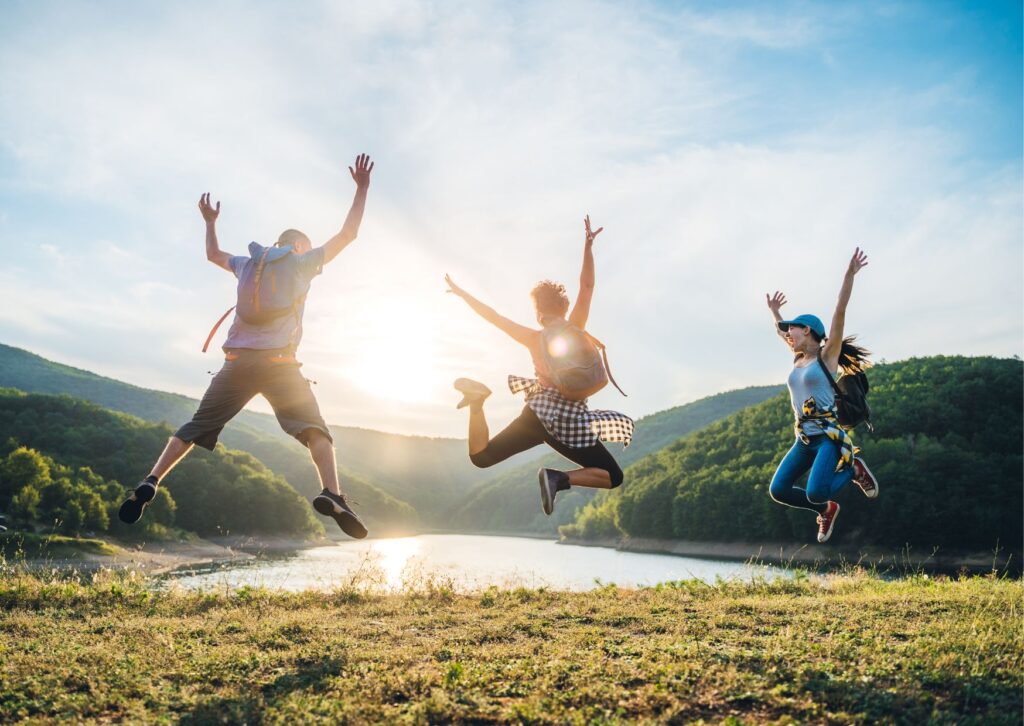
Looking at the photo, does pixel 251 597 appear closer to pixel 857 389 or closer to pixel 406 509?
pixel 857 389

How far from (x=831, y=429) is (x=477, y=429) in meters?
3.47

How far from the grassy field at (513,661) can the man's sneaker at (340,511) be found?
95 centimetres

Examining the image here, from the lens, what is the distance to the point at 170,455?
6047 mm

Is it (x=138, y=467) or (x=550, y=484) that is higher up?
(x=550, y=484)

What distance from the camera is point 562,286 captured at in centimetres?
664

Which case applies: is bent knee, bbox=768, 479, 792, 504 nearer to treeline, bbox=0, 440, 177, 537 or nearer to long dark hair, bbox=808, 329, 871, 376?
long dark hair, bbox=808, 329, 871, 376

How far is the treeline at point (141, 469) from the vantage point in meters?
80.2

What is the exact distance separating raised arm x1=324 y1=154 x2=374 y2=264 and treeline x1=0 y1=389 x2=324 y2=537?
245 feet

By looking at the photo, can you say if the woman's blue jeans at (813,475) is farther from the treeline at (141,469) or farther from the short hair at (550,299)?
the treeline at (141,469)

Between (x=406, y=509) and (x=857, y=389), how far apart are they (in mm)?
168303

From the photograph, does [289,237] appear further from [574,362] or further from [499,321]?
[574,362]

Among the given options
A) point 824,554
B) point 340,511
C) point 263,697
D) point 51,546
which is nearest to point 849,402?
point 340,511

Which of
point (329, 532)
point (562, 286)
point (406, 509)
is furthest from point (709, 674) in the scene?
point (406, 509)

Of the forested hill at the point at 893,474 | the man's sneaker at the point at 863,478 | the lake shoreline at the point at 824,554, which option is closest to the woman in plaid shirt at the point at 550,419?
the man's sneaker at the point at 863,478
